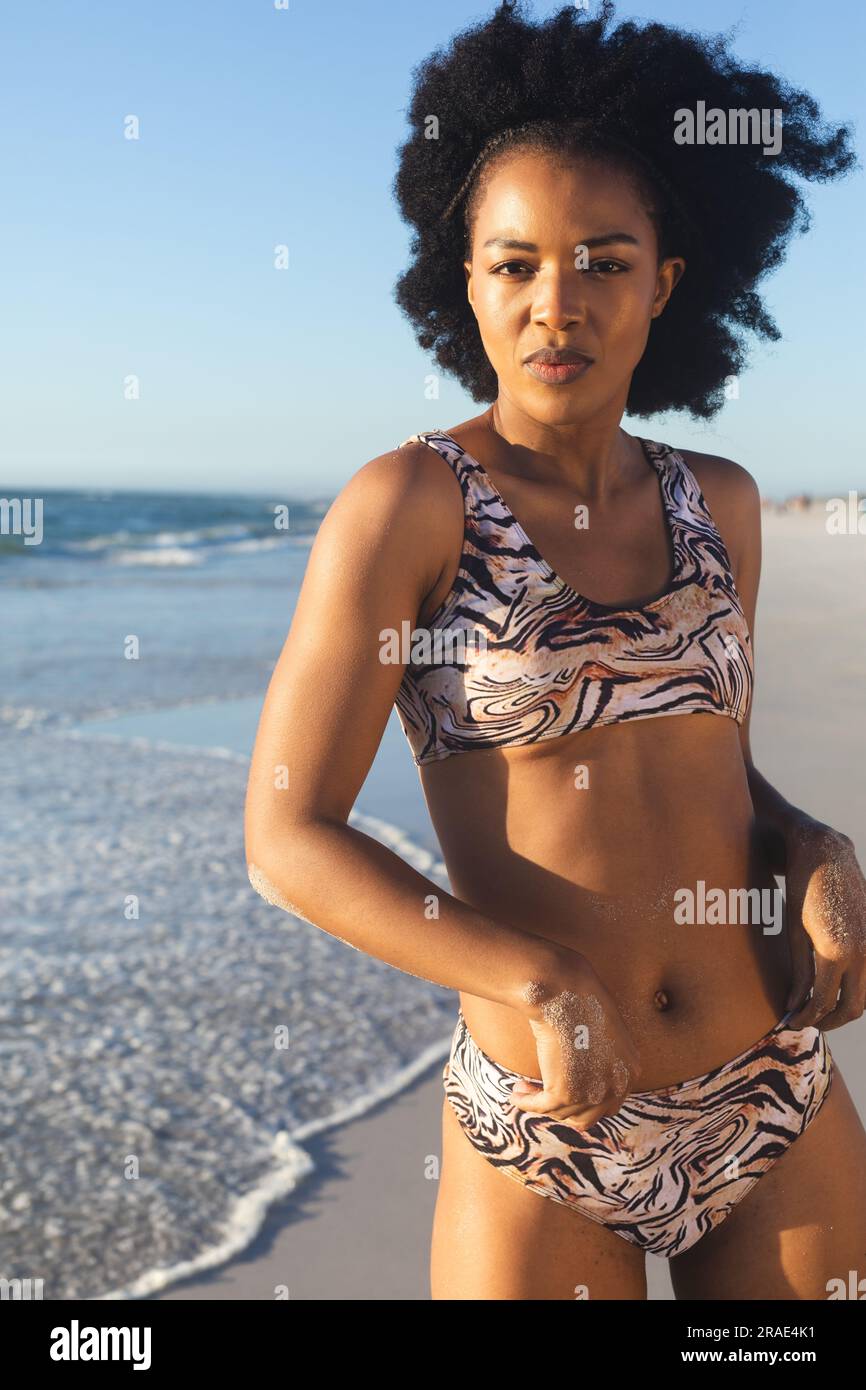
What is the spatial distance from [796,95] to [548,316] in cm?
83

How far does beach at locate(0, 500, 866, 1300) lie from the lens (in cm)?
338

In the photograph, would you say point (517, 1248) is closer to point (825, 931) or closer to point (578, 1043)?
point (578, 1043)

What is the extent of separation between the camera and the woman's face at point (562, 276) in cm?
167

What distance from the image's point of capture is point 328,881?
150cm

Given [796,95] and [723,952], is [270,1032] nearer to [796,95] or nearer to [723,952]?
[723,952]

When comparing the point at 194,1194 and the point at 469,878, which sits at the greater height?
the point at 469,878

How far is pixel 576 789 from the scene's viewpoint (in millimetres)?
1709

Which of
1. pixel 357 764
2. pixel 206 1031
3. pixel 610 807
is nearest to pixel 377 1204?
pixel 206 1031

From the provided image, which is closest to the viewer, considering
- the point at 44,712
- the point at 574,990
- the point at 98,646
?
the point at 574,990

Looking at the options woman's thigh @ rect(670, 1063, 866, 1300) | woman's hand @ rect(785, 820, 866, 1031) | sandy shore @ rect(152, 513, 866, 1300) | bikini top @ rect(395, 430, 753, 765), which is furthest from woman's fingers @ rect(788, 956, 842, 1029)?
sandy shore @ rect(152, 513, 866, 1300)

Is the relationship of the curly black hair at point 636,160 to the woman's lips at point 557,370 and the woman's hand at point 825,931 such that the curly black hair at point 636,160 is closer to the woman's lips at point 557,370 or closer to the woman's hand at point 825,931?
the woman's lips at point 557,370

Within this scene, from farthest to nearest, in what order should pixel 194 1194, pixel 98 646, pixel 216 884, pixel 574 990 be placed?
→ 1. pixel 98 646
2. pixel 216 884
3. pixel 194 1194
4. pixel 574 990
